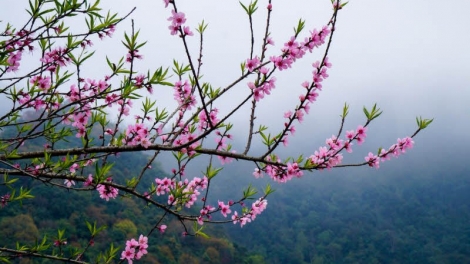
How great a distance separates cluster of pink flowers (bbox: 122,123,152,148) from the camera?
242 cm

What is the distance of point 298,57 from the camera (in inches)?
103

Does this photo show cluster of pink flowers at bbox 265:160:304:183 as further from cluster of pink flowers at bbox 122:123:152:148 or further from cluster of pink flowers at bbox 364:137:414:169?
cluster of pink flowers at bbox 122:123:152:148

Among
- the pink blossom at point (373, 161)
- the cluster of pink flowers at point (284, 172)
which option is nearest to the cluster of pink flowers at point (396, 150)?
the pink blossom at point (373, 161)

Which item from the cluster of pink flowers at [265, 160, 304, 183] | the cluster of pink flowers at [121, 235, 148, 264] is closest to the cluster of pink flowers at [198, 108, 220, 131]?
the cluster of pink flowers at [265, 160, 304, 183]

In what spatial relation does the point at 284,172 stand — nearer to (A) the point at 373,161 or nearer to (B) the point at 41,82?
(A) the point at 373,161

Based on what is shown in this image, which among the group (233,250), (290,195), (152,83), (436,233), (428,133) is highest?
(428,133)

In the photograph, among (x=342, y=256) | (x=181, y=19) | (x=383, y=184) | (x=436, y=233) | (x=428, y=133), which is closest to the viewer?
(x=181, y=19)

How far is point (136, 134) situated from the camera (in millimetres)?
2467

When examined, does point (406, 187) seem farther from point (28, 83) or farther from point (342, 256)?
point (28, 83)

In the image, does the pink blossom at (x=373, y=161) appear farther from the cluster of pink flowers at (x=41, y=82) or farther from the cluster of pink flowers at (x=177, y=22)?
A: the cluster of pink flowers at (x=41, y=82)

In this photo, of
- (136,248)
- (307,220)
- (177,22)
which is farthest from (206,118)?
(307,220)

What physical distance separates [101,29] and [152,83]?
80 cm

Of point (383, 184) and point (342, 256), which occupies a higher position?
point (383, 184)

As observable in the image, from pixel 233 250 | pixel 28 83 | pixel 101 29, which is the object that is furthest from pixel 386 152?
pixel 233 250
